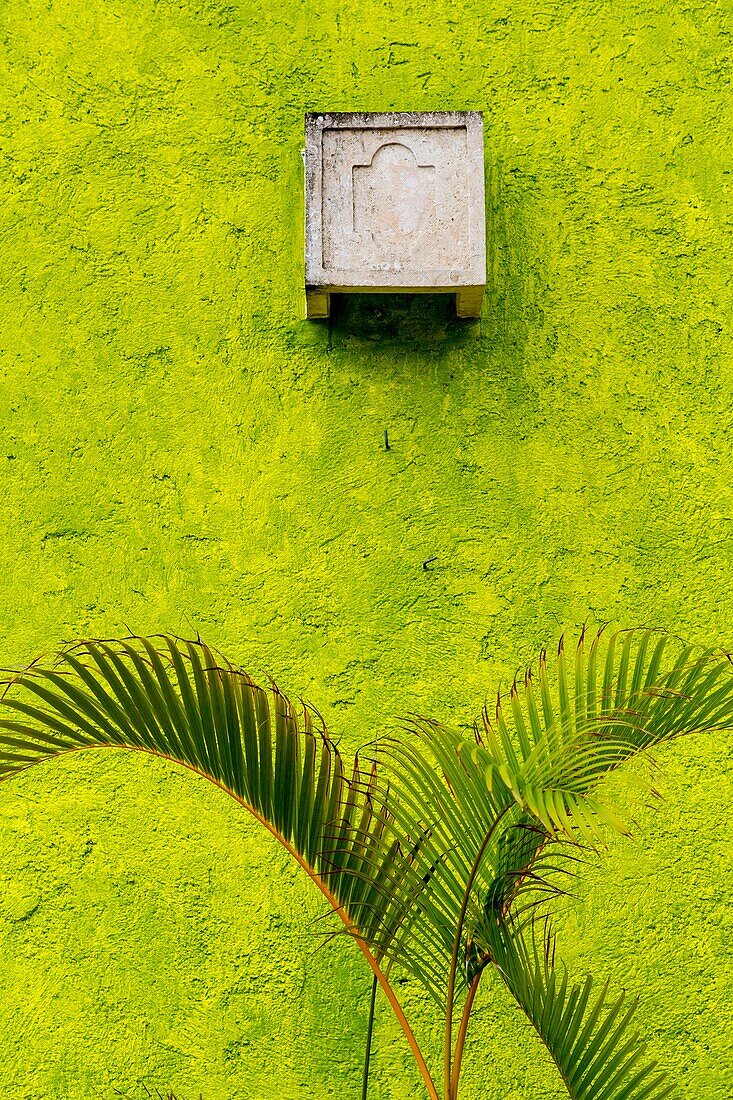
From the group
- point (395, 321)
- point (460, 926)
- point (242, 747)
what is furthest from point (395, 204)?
point (460, 926)

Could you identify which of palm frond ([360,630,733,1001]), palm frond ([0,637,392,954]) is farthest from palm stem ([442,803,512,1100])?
palm frond ([0,637,392,954])

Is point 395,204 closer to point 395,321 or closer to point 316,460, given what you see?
point 395,321

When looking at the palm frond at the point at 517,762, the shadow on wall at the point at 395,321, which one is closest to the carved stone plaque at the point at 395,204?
the shadow on wall at the point at 395,321

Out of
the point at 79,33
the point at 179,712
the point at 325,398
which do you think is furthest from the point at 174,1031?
the point at 79,33

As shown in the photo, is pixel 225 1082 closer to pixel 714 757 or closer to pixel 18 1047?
pixel 18 1047

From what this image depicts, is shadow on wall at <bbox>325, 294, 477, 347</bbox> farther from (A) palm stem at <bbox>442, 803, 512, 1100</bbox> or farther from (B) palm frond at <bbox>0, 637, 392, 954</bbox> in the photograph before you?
A: (A) palm stem at <bbox>442, 803, 512, 1100</bbox>
